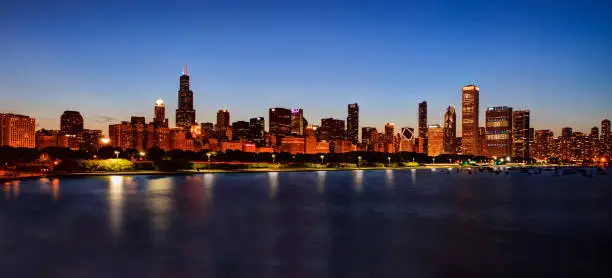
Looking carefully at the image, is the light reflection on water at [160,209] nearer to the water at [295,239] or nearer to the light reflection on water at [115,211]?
the water at [295,239]

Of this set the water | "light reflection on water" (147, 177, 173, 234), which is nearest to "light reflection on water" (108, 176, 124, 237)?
the water

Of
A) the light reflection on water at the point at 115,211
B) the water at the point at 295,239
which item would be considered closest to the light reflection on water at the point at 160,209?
the water at the point at 295,239

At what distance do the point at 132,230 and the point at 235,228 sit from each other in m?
5.89

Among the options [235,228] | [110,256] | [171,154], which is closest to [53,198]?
[235,228]

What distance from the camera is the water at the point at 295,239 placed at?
18109 mm

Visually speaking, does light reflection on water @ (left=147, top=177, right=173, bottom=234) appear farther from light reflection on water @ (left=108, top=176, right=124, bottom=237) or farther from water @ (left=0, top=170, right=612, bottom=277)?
light reflection on water @ (left=108, top=176, right=124, bottom=237)

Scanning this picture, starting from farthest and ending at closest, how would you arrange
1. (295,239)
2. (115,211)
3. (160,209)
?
(160,209) < (115,211) < (295,239)

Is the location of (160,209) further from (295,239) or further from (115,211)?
(295,239)

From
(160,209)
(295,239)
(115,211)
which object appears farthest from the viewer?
(160,209)

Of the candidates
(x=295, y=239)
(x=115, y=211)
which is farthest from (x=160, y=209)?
(x=295, y=239)

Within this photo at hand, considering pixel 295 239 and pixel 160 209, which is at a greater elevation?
pixel 295 239

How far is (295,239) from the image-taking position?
80.8 feet

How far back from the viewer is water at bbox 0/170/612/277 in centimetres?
1811

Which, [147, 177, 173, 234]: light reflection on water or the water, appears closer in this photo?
the water
